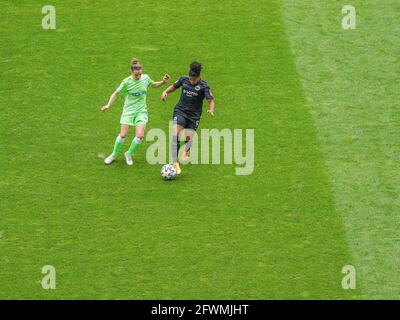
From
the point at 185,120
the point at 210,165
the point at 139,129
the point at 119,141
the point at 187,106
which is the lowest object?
the point at 210,165

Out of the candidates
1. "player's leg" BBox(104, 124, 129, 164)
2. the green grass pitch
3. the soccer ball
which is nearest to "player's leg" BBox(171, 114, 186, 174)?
the soccer ball

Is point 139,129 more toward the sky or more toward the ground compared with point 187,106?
Answer: more toward the ground

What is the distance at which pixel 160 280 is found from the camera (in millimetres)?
15633

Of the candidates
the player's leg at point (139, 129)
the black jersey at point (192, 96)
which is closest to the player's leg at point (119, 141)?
the player's leg at point (139, 129)

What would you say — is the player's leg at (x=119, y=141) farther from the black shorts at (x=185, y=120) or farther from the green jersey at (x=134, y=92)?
the black shorts at (x=185, y=120)

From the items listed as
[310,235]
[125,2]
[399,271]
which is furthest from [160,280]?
[125,2]

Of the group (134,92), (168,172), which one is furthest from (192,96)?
(168,172)

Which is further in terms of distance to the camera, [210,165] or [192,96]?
[210,165]

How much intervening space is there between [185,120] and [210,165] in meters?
1.06

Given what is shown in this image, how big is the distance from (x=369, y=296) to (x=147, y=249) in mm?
3686

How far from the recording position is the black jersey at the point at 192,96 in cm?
1802

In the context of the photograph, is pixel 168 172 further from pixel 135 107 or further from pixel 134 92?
pixel 134 92

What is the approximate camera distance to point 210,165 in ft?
61.6

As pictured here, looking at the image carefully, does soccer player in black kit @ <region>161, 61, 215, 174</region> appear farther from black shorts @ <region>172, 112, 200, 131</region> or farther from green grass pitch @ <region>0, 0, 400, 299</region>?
green grass pitch @ <region>0, 0, 400, 299</region>
